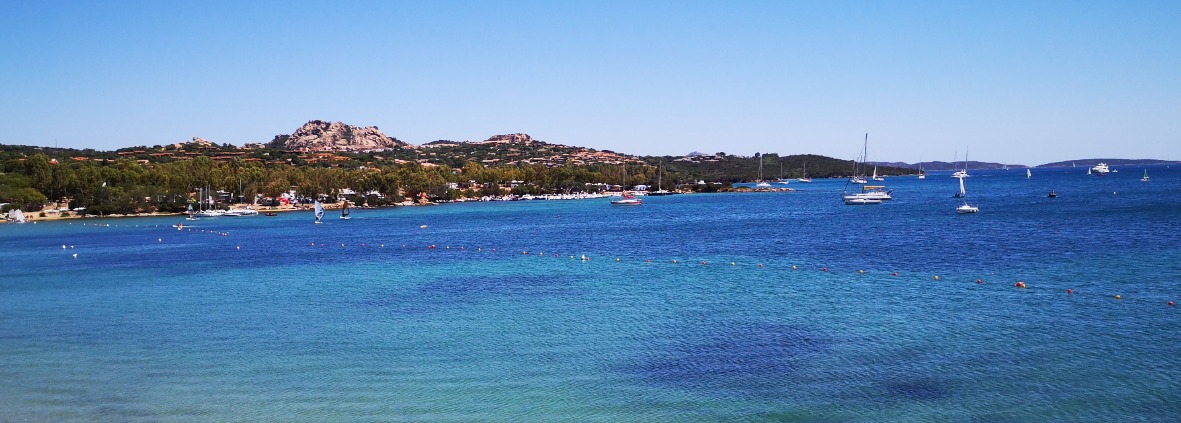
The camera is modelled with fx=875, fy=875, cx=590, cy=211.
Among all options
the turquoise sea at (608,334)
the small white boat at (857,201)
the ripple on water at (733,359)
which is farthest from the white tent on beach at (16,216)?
the small white boat at (857,201)

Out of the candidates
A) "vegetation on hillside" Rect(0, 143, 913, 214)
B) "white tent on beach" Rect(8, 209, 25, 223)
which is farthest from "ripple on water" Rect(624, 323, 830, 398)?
"vegetation on hillside" Rect(0, 143, 913, 214)

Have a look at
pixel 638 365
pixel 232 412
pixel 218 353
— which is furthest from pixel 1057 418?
pixel 218 353

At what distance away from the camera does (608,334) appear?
2638 centimetres

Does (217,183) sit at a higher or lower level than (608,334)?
higher

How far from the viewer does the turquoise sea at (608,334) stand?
18734mm

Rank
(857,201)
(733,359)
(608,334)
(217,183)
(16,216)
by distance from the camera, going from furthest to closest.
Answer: (217,183) → (857,201) → (16,216) → (608,334) → (733,359)

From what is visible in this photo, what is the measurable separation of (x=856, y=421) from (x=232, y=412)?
12878 mm

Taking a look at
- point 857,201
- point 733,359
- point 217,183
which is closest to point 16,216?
point 217,183

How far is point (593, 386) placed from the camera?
20.4 m

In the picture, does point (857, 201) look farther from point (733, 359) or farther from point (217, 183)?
point (733, 359)

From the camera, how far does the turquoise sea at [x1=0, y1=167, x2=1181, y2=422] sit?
61.5 feet

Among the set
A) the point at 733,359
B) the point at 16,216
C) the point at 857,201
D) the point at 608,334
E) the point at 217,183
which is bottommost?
the point at 16,216

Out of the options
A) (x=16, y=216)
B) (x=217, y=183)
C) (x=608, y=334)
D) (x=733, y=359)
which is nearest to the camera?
(x=733, y=359)

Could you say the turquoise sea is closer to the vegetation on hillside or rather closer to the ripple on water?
the ripple on water
